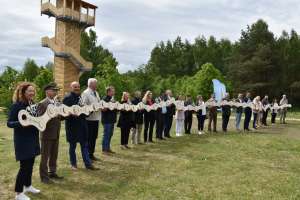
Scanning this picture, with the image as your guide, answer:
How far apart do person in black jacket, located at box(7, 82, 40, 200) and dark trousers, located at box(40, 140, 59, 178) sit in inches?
50.9

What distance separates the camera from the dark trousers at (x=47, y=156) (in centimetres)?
873

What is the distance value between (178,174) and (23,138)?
3.99 m

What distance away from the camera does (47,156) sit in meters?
8.77

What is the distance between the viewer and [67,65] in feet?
121

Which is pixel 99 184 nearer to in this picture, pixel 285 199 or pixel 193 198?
pixel 193 198

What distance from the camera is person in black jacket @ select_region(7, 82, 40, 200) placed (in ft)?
23.5

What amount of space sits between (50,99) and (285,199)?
509 centimetres

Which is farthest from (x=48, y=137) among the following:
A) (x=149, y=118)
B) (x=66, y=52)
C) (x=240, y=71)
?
(x=240, y=71)

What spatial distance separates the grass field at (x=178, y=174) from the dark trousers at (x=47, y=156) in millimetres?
276

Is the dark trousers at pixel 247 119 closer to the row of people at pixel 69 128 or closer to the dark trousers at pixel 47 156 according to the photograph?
the row of people at pixel 69 128

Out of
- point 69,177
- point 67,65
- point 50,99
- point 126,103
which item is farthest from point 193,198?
point 67,65

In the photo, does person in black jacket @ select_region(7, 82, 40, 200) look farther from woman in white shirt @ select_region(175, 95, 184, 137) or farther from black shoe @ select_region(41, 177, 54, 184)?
woman in white shirt @ select_region(175, 95, 184, 137)

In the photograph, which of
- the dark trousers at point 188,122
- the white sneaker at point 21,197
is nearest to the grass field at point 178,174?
the white sneaker at point 21,197

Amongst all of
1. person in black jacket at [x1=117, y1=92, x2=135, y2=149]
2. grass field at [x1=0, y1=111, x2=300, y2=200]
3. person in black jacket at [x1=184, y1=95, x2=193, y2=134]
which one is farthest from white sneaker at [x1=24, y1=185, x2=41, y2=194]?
person in black jacket at [x1=184, y1=95, x2=193, y2=134]
